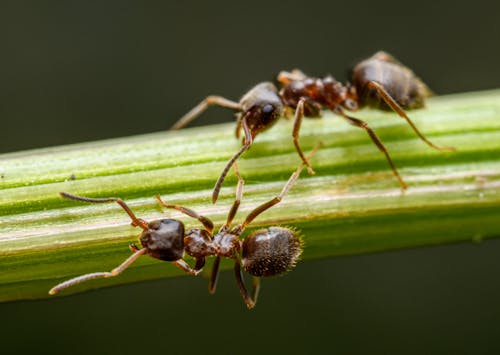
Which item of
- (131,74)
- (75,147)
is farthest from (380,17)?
(75,147)

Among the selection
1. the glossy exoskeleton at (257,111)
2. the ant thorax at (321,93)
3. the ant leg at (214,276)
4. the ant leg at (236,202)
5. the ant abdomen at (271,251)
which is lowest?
the ant leg at (214,276)

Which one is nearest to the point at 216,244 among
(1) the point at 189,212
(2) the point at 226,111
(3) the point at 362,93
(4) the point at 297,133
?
(1) the point at 189,212

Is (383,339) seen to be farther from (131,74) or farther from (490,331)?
(131,74)

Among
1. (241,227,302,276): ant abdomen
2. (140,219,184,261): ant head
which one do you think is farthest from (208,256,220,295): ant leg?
(140,219,184,261): ant head

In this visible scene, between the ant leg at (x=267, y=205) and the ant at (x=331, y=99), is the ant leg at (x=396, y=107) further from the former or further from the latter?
the ant leg at (x=267, y=205)

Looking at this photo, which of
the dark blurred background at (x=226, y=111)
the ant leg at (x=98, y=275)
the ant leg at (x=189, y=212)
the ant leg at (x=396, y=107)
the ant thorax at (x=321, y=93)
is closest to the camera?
the ant leg at (x=98, y=275)

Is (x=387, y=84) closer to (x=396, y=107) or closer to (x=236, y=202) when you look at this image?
(x=396, y=107)

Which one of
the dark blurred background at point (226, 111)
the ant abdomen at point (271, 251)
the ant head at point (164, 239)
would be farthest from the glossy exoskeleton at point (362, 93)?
the ant head at point (164, 239)
